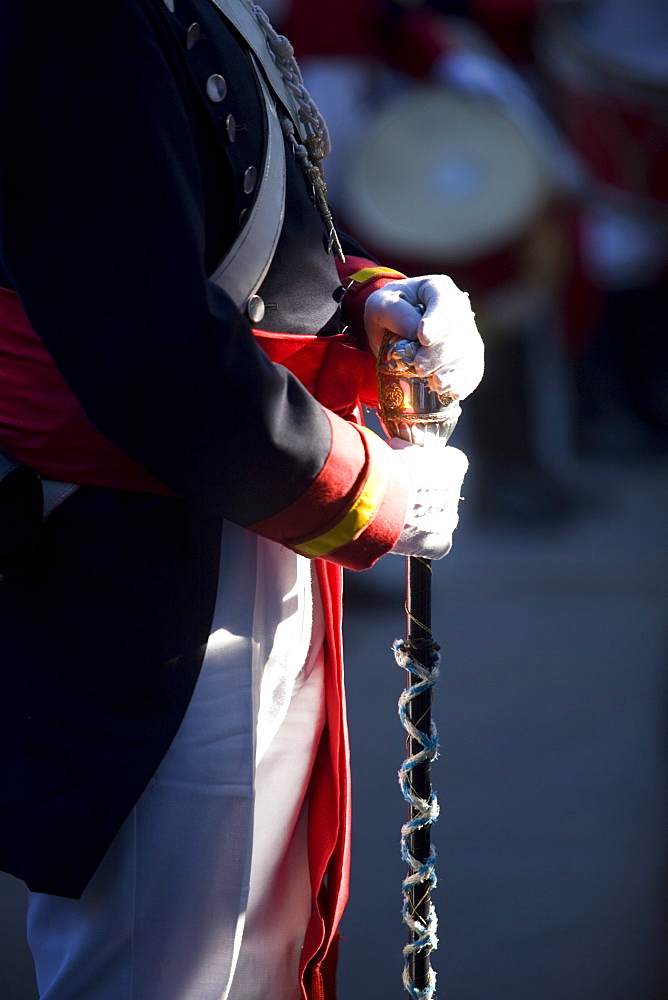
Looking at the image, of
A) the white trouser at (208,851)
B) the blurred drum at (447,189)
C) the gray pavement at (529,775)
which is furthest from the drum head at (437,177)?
the white trouser at (208,851)

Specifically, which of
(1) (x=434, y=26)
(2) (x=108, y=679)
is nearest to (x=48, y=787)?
(2) (x=108, y=679)

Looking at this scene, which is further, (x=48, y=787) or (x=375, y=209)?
(x=375, y=209)

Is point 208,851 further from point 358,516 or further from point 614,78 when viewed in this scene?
point 614,78

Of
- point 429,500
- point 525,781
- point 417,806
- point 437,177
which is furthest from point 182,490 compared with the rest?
point 437,177

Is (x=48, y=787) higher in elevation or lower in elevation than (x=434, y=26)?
higher

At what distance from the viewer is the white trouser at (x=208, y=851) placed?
1.05 metres

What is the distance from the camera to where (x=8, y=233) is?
0.90 meters

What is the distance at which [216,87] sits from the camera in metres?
0.98

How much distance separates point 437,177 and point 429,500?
3.52m

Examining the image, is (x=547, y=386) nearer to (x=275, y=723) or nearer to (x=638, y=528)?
(x=638, y=528)

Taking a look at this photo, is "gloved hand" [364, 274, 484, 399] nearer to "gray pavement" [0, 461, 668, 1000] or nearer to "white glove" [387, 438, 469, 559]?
"white glove" [387, 438, 469, 559]

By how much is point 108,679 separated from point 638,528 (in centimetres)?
378

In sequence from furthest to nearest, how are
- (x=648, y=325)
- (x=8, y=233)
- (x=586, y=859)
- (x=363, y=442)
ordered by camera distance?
(x=648, y=325) < (x=586, y=859) < (x=363, y=442) < (x=8, y=233)

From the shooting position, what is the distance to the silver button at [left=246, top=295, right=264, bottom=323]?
3.37 feet
